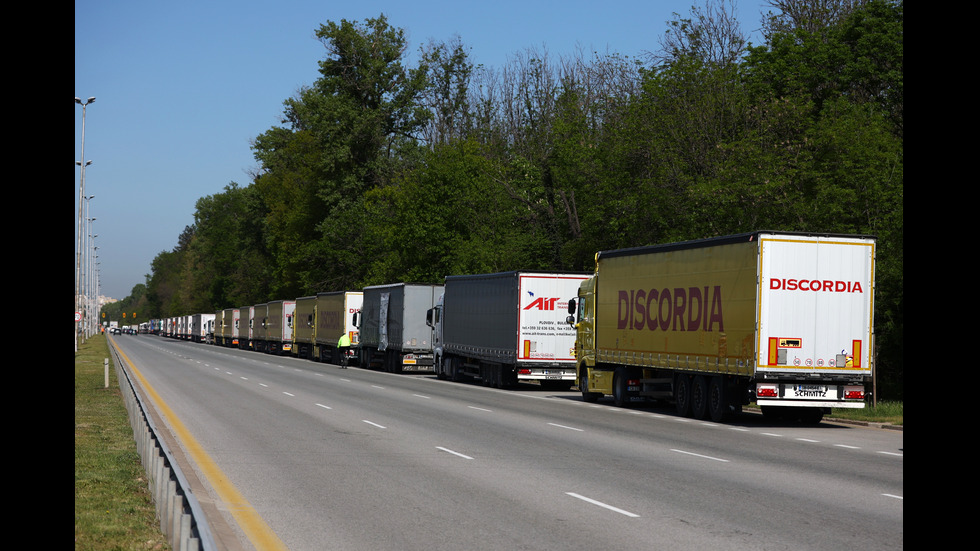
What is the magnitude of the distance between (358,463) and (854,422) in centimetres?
1301

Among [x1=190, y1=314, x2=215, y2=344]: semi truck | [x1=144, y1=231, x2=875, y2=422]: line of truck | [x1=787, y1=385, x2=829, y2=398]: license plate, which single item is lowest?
[x1=190, y1=314, x2=215, y2=344]: semi truck

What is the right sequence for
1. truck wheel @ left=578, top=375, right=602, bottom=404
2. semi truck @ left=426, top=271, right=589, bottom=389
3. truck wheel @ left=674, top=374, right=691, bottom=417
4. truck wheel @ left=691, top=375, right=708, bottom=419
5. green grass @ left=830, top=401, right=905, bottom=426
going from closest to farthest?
green grass @ left=830, top=401, right=905, bottom=426, truck wheel @ left=691, top=375, right=708, bottom=419, truck wheel @ left=674, top=374, right=691, bottom=417, truck wheel @ left=578, top=375, right=602, bottom=404, semi truck @ left=426, top=271, right=589, bottom=389

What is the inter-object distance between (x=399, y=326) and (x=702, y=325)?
25956 mm

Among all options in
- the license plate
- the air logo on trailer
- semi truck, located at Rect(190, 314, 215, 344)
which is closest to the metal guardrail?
the license plate

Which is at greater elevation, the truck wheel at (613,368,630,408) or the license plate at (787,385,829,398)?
the license plate at (787,385,829,398)

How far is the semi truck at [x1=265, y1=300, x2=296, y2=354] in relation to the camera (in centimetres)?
7544

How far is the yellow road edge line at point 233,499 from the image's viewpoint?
936cm

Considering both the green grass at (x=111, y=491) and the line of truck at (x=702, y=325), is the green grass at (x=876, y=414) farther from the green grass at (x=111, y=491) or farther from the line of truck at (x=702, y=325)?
the green grass at (x=111, y=491)

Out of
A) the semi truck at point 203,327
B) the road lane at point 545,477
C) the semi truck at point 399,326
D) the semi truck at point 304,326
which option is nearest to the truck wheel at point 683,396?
the road lane at point 545,477

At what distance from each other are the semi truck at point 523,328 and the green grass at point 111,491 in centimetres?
1596

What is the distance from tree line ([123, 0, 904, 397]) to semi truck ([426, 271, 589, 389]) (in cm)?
513

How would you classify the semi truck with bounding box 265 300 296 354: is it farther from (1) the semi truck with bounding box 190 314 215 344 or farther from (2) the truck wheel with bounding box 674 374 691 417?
(2) the truck wheel with bounding box 674 374 691 417

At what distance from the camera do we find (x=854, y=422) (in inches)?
936

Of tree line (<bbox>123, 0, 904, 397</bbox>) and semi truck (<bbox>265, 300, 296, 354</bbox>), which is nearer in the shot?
tree line (<bbox>123, 0, 904, 397</bbox>)
